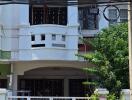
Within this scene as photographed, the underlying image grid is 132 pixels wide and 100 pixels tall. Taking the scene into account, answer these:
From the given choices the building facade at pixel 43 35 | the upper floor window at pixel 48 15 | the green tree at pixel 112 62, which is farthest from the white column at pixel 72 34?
the green tree at pixel 112 62

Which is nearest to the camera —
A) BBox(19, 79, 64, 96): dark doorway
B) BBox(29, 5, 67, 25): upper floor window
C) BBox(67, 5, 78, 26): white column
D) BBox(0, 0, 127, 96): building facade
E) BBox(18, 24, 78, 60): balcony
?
BBox(18, 24, 78, 60): balcony

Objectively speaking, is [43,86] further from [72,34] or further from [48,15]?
[72,34]

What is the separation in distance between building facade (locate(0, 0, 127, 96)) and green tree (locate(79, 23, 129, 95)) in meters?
2.86

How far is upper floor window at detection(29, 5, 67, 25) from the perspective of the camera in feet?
73.3

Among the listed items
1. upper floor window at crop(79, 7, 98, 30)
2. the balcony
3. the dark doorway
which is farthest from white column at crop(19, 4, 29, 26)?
the dark doorway

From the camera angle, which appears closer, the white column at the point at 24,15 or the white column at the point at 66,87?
the white column at the point at 24,15

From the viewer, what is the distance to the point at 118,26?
1933 cm

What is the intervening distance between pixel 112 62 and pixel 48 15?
5.77 m

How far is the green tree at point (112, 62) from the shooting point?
17.5m

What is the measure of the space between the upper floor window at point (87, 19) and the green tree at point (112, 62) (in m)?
3.92

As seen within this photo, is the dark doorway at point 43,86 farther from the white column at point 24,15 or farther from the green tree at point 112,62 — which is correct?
the green tree at point 112,62

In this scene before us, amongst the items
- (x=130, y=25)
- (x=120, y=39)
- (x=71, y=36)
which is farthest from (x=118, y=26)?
(x=130, y=25)

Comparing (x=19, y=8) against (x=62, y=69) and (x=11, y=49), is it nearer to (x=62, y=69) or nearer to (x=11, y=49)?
(x=11, y=49)

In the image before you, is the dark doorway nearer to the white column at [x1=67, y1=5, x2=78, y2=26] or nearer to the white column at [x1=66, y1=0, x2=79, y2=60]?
the white column at [x1=66, y1=0, x2=79, y2=60]
